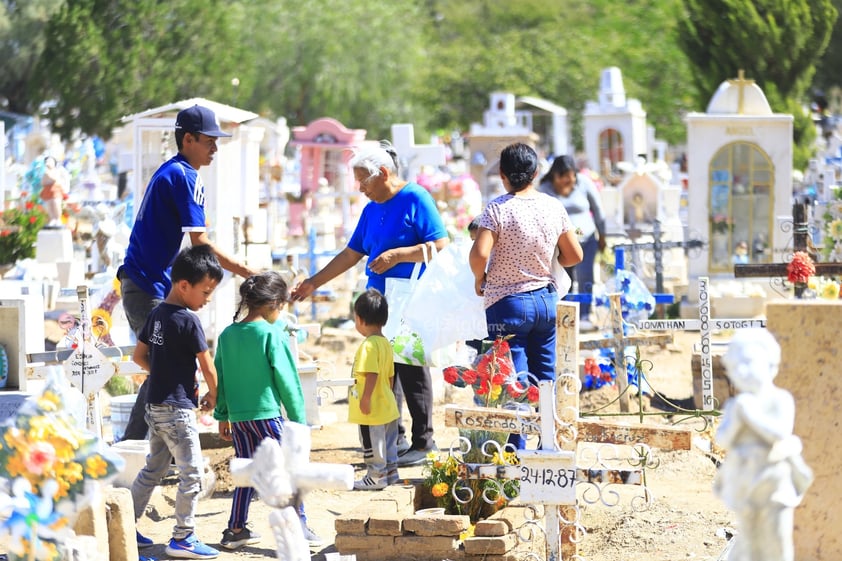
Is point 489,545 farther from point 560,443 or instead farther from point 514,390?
point 514,390

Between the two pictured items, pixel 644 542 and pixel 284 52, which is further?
pixel 284 52

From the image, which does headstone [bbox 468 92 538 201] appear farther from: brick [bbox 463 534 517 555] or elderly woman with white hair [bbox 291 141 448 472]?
brick [bbox 463 534 517 555]

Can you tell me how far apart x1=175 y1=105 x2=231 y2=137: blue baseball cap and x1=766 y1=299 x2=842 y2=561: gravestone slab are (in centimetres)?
280

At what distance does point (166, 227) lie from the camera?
6.32m

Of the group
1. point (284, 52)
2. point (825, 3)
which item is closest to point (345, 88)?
point (284, 52)

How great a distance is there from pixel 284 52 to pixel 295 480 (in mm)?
32517

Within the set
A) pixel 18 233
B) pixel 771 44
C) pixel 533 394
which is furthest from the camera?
pixel 771 44

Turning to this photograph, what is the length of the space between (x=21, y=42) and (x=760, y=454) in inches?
1232

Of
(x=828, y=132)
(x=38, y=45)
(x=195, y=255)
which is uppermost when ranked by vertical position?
(x=38, y=45)

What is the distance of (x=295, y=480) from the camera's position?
412cm

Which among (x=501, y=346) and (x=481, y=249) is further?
(x=481, y=249)

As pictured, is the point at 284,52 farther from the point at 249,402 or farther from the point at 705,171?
the point at 249,402

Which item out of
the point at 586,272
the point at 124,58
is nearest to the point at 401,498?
the point at 586,272

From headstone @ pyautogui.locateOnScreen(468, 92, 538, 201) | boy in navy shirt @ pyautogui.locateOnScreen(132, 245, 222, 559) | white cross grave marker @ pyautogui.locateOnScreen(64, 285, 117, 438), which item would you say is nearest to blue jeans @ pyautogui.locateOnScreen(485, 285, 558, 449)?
boy in navy shirt @ pyautogui.locateOnScreen(132, 245, 222, 559)
